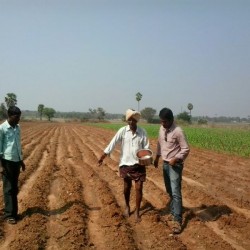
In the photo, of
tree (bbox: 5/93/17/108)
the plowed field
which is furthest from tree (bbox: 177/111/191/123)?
the plowed field

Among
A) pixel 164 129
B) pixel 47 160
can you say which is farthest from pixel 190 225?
pixel 47 160

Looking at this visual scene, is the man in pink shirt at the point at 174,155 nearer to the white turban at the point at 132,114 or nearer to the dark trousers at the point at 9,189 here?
the white turban at the point at 132,114

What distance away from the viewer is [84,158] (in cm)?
1424

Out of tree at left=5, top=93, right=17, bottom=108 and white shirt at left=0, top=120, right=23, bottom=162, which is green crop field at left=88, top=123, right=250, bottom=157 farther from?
tree at left=5, top=93, right=17, bottom=108

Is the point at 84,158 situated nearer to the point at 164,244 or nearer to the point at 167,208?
the point at 167,208

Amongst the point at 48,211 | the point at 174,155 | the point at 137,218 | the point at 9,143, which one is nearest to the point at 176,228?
the point at 137,218

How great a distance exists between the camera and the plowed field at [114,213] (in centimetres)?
522

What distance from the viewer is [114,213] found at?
6383 millimetres

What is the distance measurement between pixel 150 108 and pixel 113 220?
112 m

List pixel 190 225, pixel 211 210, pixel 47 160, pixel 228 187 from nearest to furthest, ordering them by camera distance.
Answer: pixel 190 225
pixel 211 210
pixel 228 187
pixel 47 160

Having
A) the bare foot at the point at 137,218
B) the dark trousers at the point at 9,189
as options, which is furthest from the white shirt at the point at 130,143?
the dark trousers at the point at 9,189

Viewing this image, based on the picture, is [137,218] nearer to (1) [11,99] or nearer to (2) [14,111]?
(2) [14,111]

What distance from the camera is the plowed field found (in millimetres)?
5219

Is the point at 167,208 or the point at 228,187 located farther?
the point at 228,187
